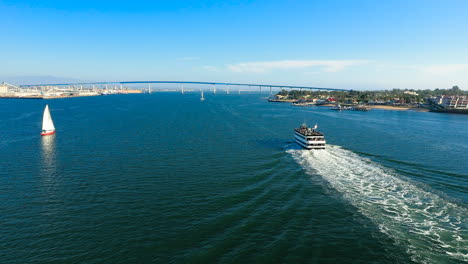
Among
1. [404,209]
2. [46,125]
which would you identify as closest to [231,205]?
[404,209]

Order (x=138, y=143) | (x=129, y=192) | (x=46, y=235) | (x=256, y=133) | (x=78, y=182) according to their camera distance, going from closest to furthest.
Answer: (x=46, y=235)
(x=129, y=192)
(x=78, y=182)
(x=138, y=143)
(x=256, y=133)

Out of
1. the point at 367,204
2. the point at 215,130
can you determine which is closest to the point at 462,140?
the point at 367,204

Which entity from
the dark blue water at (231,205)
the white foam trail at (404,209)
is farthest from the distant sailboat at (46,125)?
the white foam trail at (404,209)

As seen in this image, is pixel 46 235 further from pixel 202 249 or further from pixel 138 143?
pixel 138 143

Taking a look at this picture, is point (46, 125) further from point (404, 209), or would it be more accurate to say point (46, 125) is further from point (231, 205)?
point (404, 209)

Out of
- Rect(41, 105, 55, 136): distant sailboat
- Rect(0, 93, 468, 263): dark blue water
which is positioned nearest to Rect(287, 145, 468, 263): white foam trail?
Rect(0, 93, 468, 263): dark blue water

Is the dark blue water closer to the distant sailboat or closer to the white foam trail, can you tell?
the white foam trail
